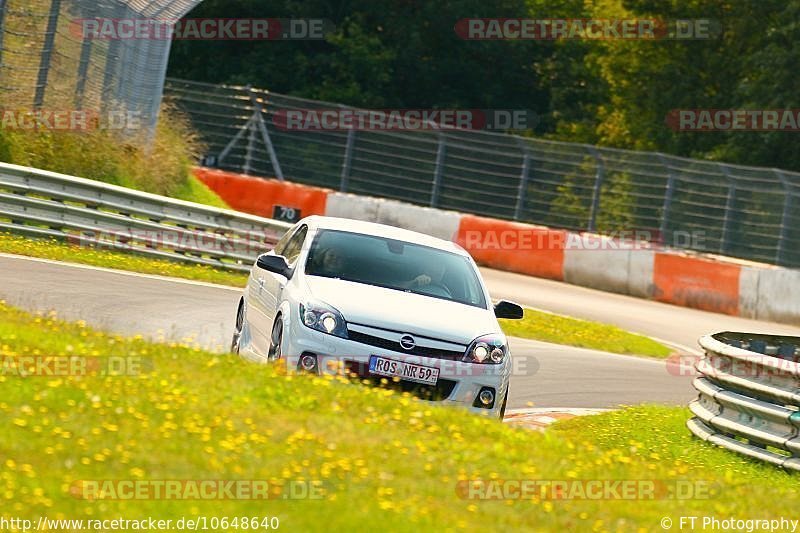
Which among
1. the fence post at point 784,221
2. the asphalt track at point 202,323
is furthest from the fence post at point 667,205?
the asphalt track at point 202,323

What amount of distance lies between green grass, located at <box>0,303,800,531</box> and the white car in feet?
2.07

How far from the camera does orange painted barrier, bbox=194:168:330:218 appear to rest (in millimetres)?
30500

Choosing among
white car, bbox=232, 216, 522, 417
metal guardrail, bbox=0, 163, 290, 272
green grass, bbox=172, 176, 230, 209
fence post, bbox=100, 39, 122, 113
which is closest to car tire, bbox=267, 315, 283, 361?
white car, bbox=232, 216, 522, 417

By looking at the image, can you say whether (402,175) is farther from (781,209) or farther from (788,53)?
(788,53)

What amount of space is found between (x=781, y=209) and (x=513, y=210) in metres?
6.33

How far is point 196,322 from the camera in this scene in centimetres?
1529

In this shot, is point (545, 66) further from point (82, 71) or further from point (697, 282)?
point (82, 71)

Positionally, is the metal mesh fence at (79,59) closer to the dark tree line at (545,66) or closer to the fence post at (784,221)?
the fence post at (784,221)

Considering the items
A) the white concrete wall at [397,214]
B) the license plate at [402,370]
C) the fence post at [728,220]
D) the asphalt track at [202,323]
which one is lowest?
the asphalt track at [202,323]

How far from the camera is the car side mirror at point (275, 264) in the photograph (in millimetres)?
11625

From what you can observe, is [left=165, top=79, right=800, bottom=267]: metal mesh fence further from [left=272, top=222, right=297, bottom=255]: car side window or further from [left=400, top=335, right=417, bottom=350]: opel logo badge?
[left=400, top=335, right=417, bottom=350]: opel logo badge

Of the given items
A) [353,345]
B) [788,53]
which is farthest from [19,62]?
[788,53]

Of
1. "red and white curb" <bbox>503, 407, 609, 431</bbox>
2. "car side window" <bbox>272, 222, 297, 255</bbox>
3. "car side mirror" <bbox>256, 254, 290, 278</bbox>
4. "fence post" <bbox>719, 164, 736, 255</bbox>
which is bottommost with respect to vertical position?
Result: "red and white curb" <bbox>503, 407, 609, 431</bbox>

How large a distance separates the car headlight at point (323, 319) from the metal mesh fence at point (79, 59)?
11286 millimetres
